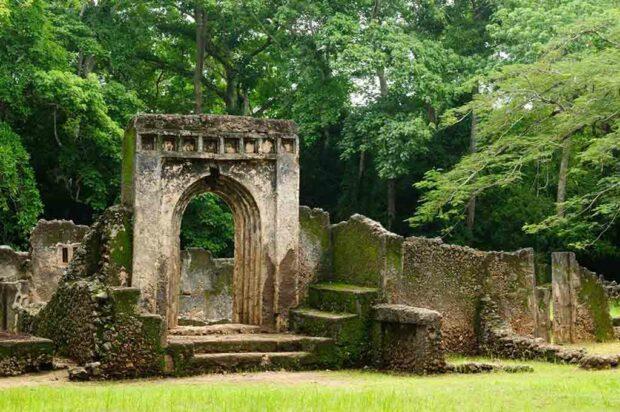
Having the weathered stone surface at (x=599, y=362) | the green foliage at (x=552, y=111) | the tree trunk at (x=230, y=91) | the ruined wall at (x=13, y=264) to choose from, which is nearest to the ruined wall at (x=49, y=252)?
the ruined wall at (x=13, y=264)

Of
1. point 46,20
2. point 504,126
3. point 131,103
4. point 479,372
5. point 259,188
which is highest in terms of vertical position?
point 46,20

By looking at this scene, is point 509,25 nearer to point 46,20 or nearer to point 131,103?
point 131,103

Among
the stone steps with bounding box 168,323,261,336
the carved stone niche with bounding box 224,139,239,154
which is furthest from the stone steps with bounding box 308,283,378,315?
the carved stone niche with bounding box 224,139,239,154

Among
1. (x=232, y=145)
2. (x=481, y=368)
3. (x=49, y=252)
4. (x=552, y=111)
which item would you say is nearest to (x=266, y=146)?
(x=232, y=145)

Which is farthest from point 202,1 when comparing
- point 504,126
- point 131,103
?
point 504,126

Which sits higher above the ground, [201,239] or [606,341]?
[201,239]

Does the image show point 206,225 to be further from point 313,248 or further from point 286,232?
point 286,232

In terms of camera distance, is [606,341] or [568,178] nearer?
[606,341]

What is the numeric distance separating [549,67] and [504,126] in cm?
196

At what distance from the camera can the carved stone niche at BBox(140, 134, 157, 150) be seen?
15.9 m

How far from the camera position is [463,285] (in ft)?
57.8

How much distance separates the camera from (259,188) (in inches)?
663

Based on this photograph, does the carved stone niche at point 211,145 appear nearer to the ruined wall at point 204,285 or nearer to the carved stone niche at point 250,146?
the carved stone niche at point 250,146

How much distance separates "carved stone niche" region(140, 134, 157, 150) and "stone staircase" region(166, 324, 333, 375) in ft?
9.87
